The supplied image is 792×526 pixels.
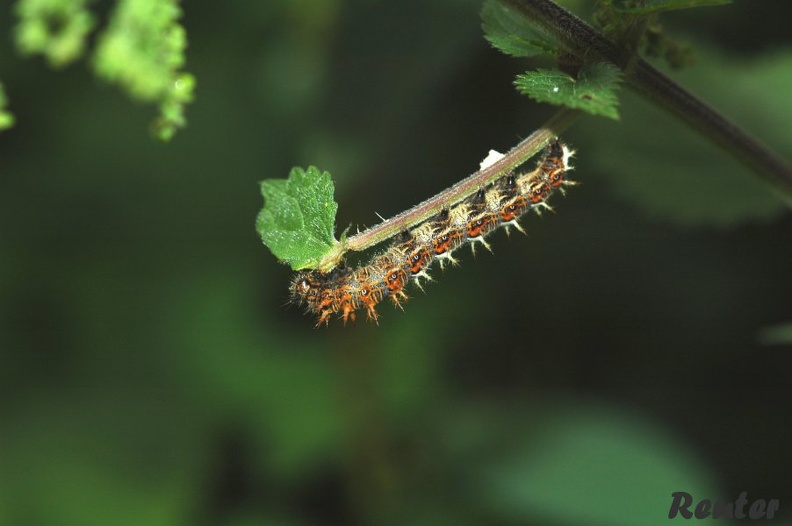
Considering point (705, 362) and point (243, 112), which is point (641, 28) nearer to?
point (705, 362)

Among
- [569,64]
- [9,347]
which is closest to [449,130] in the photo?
[569,64]

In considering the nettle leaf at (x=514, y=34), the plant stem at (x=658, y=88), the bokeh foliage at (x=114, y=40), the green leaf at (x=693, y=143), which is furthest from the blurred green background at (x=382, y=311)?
the bokeh foliage at (x=114, y=40)

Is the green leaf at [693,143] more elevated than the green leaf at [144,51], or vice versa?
the green leaf at [693,143]

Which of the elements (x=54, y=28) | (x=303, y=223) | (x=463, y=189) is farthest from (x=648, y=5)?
(x=54, y=28)

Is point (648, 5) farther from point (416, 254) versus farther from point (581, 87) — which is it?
point (416, 254)

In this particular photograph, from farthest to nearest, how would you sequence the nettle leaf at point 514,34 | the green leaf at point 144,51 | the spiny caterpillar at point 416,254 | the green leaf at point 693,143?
the green leaf at point 693,143, the spiny caterpillar at point 416,254, the nettle leaf at point 514,34, the green leaf at point 144,51

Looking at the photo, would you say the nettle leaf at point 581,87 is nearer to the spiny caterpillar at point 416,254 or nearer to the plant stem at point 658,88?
the plant stem at point 658,88
